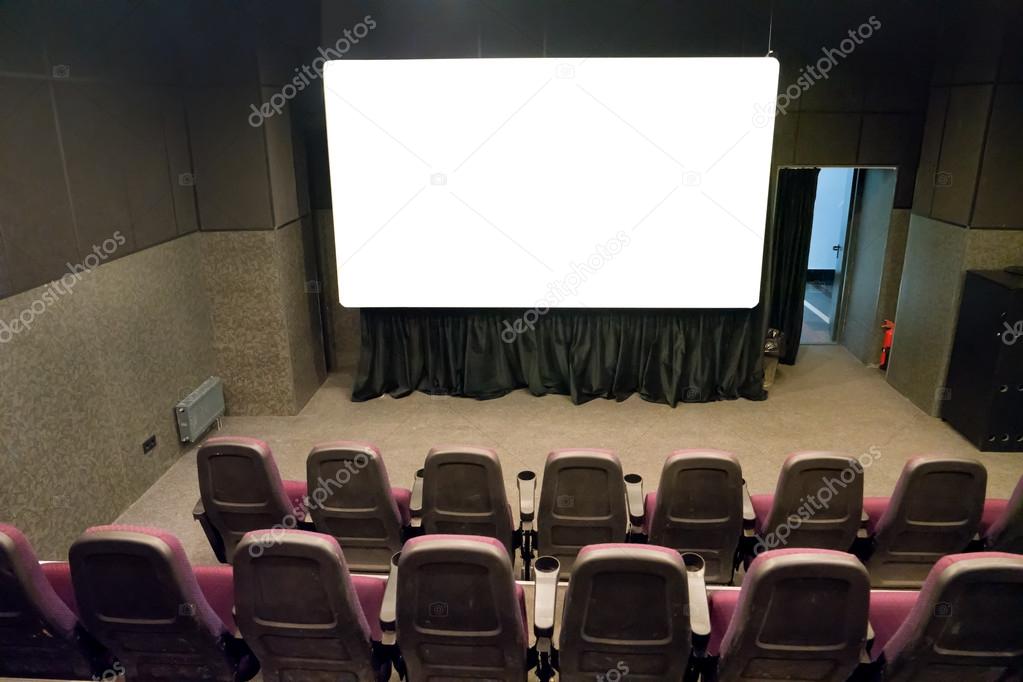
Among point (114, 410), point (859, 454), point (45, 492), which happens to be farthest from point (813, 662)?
point (114, 410)

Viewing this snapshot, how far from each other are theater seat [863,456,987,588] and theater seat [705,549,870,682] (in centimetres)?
95

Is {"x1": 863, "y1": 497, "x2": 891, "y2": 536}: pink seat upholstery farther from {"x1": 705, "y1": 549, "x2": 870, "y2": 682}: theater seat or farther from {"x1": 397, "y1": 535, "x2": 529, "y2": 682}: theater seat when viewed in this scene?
{"x1": 397, "y1": 535, "x2": 529, "y2": 682}: theater seat

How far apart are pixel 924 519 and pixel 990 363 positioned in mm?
2472

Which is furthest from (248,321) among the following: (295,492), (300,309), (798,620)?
(798,620)

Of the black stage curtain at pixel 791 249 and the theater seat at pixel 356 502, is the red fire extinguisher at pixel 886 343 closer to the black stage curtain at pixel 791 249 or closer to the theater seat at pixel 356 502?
the black stage curtain at pixel 791 249

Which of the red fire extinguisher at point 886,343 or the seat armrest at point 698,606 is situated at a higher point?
the seat armrest at point 698,606

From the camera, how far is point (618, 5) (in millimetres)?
5371

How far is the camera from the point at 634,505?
10.6ft

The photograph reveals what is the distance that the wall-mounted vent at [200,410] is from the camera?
4.91m

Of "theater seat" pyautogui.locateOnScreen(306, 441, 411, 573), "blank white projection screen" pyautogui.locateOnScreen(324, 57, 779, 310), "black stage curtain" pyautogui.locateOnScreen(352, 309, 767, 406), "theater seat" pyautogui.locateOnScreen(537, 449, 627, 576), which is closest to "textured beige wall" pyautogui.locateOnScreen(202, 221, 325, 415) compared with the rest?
"blank white projection screen" pyautogui.locateOnScreen(324, 57, 779, 310)

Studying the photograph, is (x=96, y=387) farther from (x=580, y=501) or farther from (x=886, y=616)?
(x=886, y=616)

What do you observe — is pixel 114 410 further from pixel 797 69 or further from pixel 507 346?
pixel 797 69

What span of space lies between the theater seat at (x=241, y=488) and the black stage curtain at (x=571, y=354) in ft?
9.28

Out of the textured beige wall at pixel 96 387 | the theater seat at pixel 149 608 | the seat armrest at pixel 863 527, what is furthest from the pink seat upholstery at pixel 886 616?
the textured beige wall at pixel 96 387
